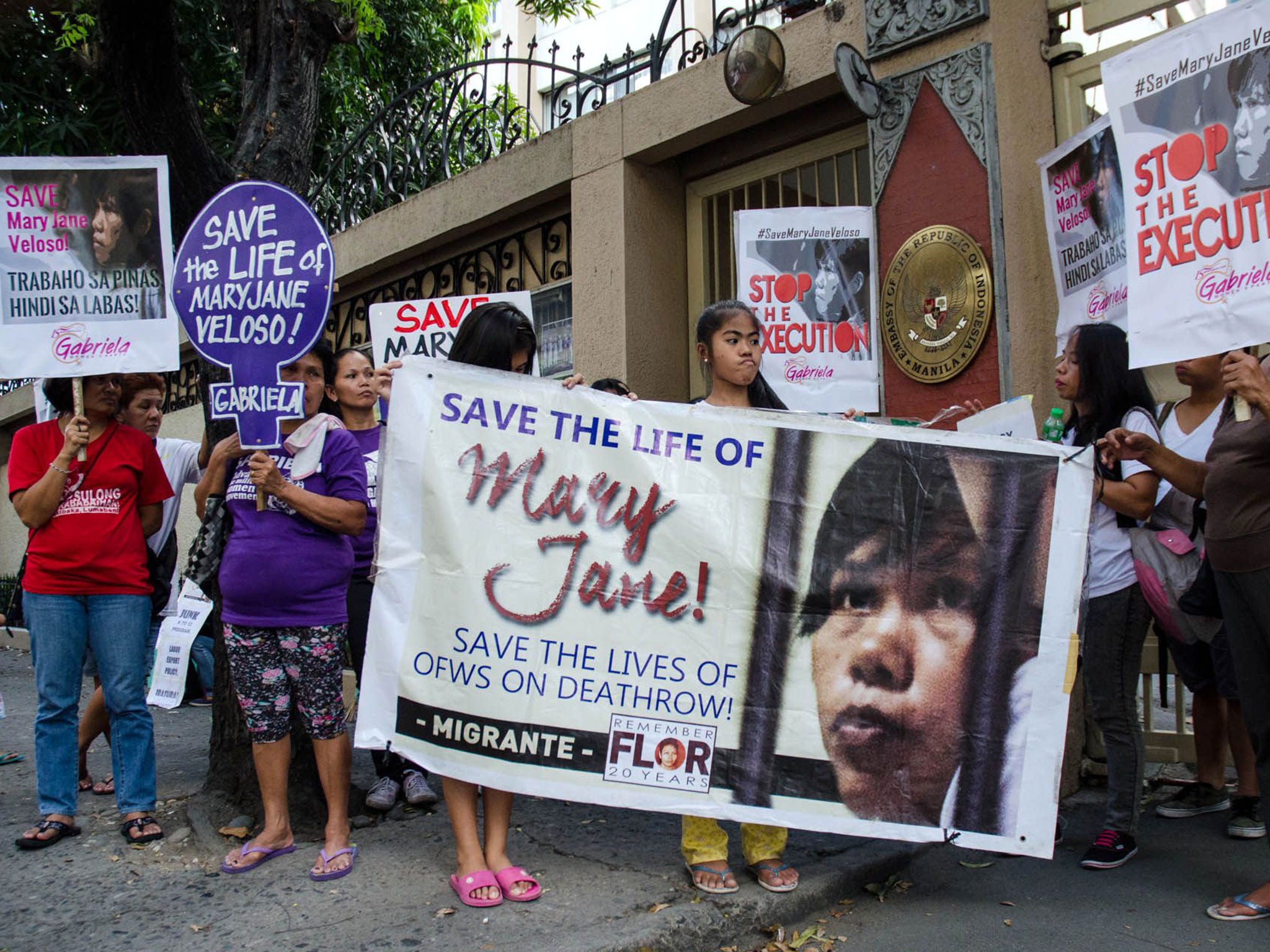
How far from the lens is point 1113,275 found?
4742 millimetres

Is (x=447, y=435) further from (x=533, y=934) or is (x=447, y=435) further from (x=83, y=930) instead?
(x=83, y=930)

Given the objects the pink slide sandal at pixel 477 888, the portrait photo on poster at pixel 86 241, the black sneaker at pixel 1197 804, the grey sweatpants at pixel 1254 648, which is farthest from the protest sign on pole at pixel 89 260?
the black sneaker at pixel 1197 804

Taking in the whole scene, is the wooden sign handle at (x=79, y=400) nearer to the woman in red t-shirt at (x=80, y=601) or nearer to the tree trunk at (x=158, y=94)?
the woman in red t-shirt at (x=80, y=601)

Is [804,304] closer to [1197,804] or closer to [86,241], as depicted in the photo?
[1197,804]

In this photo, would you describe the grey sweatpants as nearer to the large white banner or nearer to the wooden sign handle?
the large white banner

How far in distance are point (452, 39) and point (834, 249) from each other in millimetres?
13433

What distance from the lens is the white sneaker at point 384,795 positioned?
467 cm

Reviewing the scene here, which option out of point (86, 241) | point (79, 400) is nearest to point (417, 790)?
point (79, 400)

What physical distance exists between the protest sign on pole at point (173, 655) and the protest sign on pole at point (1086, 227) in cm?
424

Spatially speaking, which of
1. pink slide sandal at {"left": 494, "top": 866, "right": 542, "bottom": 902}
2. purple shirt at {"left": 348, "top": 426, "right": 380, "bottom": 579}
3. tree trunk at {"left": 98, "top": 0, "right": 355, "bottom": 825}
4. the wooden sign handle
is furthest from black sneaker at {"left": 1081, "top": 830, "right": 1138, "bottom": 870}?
the wooden sign handle

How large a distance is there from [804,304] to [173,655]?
143 inches

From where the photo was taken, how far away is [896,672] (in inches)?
147

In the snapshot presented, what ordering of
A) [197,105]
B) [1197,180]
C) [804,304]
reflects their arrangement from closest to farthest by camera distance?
[1197,180] < [197,105] < [804,304]

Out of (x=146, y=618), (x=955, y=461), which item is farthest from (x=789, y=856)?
(x=146, y=618)
